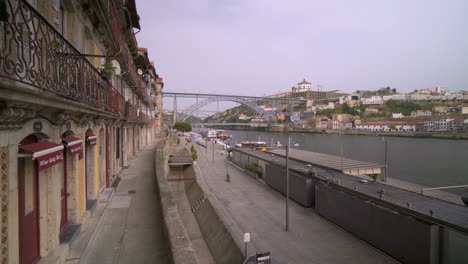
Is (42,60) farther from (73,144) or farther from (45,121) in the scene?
(73,144)

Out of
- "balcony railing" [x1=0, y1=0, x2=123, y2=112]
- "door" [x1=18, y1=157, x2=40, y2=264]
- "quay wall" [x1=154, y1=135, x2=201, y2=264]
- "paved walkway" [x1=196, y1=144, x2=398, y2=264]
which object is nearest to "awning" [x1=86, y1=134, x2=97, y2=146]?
"balcony railing" [x1=0, y1=0, x2=123, y2=112]

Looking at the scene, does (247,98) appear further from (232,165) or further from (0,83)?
(0,83)

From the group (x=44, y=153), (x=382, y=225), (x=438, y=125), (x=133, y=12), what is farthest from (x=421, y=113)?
(x=44, y=153)

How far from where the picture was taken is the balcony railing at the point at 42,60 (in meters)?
2.45

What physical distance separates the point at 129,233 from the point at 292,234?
7.62m

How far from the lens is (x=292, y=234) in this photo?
10789 mm

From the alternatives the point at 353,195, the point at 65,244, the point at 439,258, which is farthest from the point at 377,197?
the point at 65,244

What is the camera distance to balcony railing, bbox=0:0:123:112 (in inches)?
96.5

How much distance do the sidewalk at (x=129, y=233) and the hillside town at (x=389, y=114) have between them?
323 feet

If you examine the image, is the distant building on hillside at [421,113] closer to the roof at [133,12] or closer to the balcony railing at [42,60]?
the roof at [133,12]

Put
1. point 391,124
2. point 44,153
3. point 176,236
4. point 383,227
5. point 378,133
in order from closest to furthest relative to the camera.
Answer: point 44,153, point 176,236, point 383,227, point 378,133, point 391,124

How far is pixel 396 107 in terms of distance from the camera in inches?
5502

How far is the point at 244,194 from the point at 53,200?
14673 millimetres

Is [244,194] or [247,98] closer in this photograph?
[244,194]
